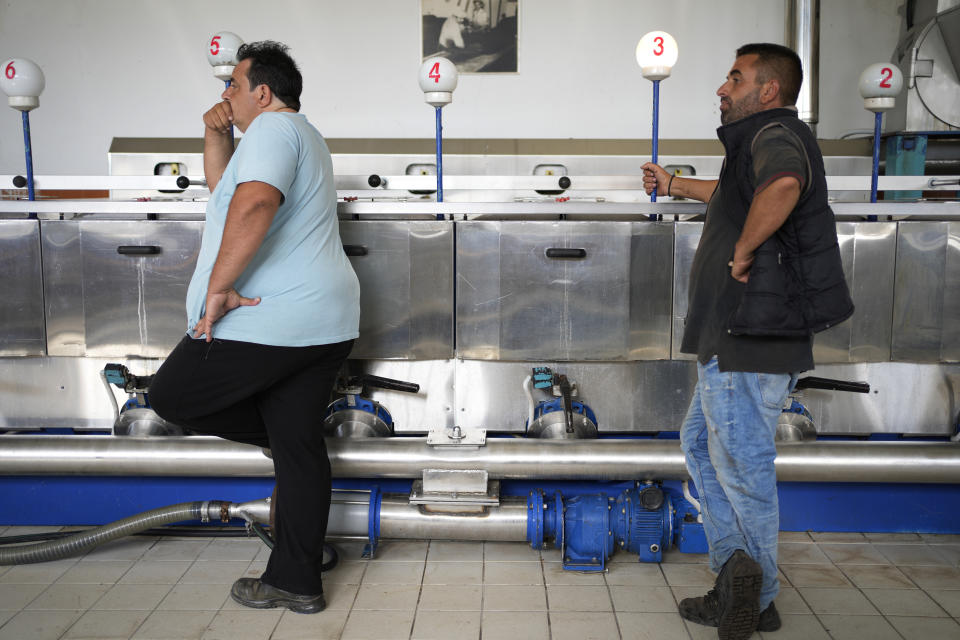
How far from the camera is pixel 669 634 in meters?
1.95

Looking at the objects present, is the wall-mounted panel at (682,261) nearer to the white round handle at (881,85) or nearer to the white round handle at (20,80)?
the white round handle at (881,85)

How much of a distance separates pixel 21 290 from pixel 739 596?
7.62ft

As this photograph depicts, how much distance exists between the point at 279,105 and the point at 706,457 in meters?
1.43

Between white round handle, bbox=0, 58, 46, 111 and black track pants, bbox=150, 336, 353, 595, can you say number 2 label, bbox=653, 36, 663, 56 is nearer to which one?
black track pants, bbox=150, 336, 353, 595

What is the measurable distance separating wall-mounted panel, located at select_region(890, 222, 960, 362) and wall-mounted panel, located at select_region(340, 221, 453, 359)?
1.44 metres

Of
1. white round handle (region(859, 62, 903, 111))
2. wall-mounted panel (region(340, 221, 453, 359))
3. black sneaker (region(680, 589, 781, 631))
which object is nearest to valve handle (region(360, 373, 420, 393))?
wall-mounted panel (region(340, 221, 453, 359))

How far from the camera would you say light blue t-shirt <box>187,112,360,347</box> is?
184 cm

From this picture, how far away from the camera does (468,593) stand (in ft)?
7.12

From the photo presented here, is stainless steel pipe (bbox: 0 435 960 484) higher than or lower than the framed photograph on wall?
lower

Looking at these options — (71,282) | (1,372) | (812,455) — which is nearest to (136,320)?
(71,282)

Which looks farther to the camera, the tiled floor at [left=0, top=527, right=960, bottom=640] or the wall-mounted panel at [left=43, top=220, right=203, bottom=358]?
the wall-mounted panel at [left=43, top=220, right=203, bottom=358]

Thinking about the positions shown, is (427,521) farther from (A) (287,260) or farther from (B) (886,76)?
(B) (886,76)

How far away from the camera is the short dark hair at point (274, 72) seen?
6.42ft

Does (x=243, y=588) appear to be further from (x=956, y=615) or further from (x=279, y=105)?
(x=956, y=615)
